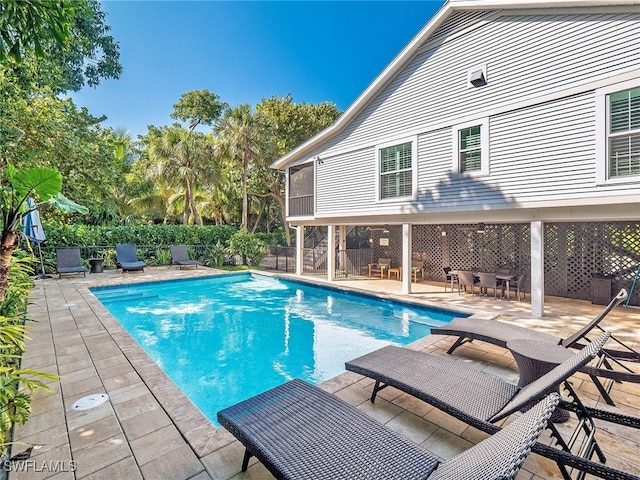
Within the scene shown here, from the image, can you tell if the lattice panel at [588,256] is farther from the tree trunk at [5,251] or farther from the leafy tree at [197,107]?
the leafy tree at [197,107]

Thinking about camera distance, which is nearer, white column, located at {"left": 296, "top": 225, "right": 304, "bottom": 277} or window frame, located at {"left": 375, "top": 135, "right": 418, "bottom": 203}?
window frame, located at {"left": 375, "top": 135, "right": 418, "bottom": 203}

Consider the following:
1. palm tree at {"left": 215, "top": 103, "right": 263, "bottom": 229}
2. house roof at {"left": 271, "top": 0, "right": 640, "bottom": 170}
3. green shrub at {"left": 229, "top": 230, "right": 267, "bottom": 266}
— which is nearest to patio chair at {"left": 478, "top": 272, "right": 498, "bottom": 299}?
house roof at {"left": 271, "top": 0, "right": 640, "bottom": 170}

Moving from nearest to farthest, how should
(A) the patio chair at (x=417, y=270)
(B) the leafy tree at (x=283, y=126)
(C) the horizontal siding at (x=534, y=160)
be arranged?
(C) the horizontal siding at (x=534, y=160)
(A) the patio chair at (x=417, y=270)
(B) the leafy tree at (x=283, y=126)

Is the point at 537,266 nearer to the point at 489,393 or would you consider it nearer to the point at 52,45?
the point at 489,393

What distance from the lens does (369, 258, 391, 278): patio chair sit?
1461cm

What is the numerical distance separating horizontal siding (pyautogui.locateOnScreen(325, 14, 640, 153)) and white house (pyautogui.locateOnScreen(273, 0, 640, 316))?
1.1 inches

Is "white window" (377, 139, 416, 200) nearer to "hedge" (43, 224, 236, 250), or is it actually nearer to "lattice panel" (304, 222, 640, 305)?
"lattice panel" (304, 222, 640, 305)

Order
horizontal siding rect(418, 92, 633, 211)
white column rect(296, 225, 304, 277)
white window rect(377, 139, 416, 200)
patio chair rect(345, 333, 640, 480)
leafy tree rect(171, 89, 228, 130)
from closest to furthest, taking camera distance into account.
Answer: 1. patio chair rect(345, 333, 640, 480)
2. horizontal siding rect(418, 92, 633, 211)
3. white window rect(377, 139, 416, 200)
4. white column rect(296, 225, 304, 277)
5. leafy tree rect(171, 89, 228, 130)

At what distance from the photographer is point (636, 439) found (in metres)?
2.84

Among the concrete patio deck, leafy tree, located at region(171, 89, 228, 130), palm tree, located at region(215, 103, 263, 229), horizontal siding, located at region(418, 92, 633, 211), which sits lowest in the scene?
the concrete patio deck

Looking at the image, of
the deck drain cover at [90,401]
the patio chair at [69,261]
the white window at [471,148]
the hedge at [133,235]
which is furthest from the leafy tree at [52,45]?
the white window at [471,148]

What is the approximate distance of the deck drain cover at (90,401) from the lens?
334 centimetres

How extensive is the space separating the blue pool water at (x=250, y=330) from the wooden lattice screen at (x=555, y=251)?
16.1 ft

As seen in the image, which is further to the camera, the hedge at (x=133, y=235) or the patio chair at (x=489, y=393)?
the hedge at (x=133, y=235)
